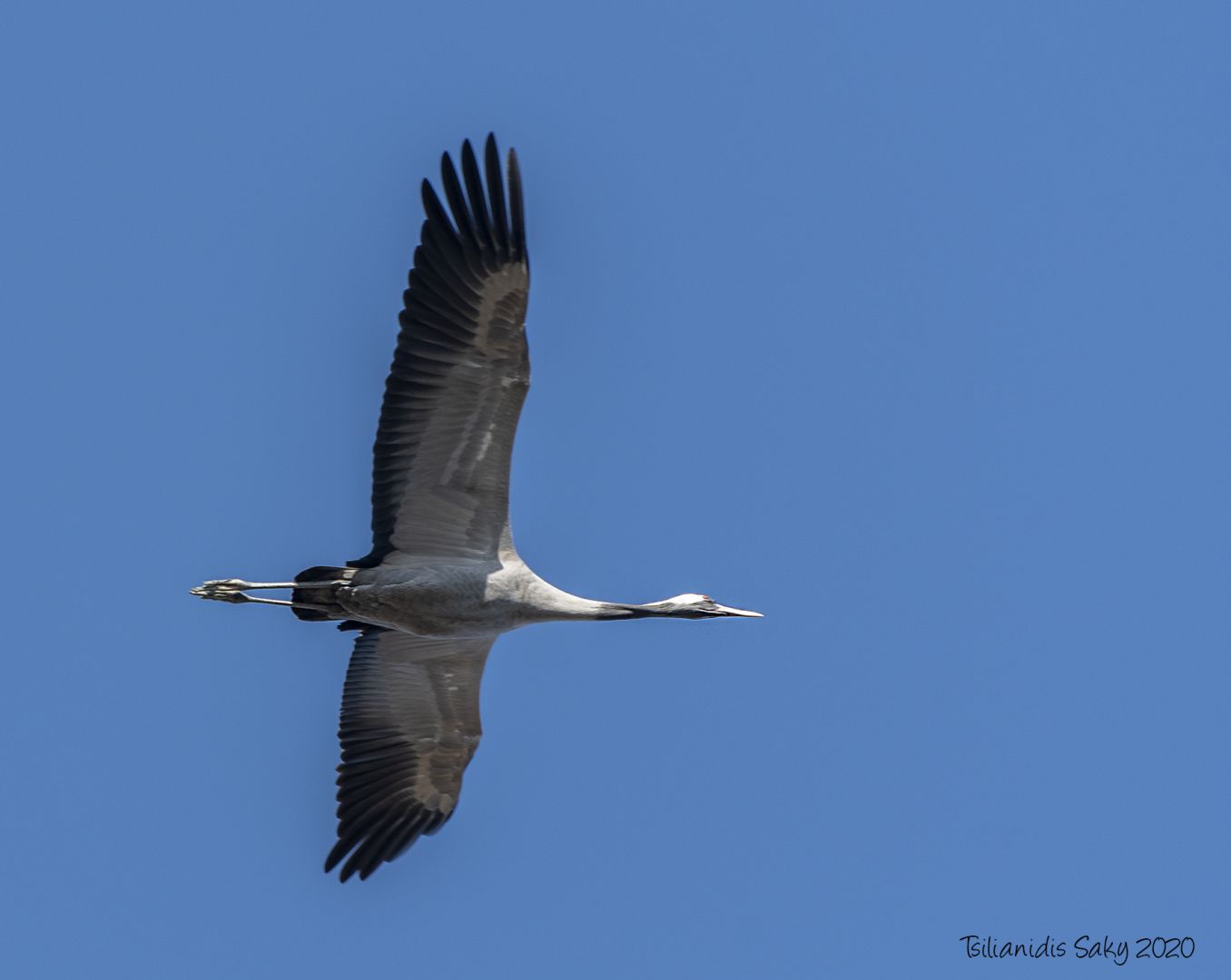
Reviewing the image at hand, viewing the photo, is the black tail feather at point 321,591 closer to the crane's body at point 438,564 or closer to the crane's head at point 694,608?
the crane's body at point 438,564

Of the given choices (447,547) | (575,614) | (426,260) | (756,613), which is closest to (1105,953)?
(756,613)

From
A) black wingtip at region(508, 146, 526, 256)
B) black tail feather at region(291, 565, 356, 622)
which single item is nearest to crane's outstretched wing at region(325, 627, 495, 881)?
black tail feather at region(291, 565, 356, 622)

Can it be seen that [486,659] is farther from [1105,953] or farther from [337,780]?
[1105,953]

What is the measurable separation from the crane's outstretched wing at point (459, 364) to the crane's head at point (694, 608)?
2085 mm

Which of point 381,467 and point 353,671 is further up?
point 381,467

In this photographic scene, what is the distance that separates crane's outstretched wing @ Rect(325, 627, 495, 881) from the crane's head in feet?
6.58

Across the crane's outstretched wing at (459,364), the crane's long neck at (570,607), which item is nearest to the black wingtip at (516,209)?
the crane's outstretched wing at (459,364)

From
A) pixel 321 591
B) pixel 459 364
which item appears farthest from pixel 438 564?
pixel 459 364

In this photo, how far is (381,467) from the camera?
63.6ft

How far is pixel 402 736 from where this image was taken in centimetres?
2088

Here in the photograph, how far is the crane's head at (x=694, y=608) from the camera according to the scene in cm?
2017

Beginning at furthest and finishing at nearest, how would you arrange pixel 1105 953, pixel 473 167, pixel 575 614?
pixel 1105 953, pixel 575 614, pixel 473 167

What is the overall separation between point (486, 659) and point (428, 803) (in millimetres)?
1645

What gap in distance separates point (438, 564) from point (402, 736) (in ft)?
7.54
